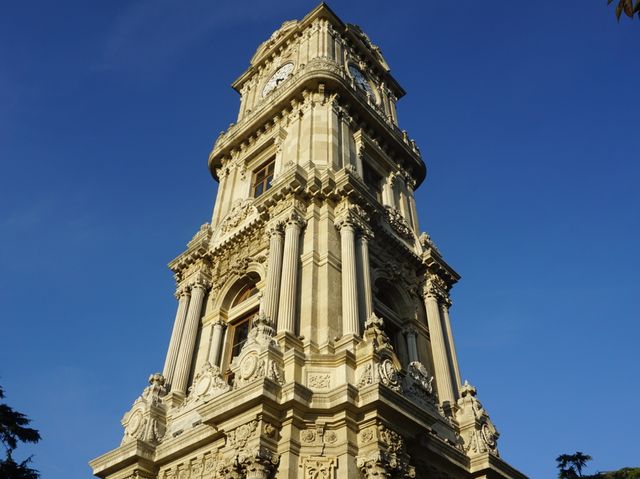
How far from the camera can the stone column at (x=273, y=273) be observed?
17734 mm

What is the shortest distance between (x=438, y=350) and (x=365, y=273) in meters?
4.27

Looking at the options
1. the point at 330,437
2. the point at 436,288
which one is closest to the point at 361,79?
the point at 436,288

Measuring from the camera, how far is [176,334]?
2175cm

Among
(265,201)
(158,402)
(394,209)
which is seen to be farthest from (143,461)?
(394,209)

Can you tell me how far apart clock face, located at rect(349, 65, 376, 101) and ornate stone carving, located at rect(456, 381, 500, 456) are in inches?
643

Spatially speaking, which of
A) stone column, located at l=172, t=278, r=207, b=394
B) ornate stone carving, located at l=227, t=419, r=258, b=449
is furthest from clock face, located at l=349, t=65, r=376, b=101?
ornate stone carving, located at l=227, t=419, r=258, b=449

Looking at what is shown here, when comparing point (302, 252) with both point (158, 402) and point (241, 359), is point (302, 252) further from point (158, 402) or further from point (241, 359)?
point (158, 402)

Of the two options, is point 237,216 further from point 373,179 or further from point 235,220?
point 373,179

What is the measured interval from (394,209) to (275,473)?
44.7 ft

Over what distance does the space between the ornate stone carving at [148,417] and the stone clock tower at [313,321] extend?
6cm

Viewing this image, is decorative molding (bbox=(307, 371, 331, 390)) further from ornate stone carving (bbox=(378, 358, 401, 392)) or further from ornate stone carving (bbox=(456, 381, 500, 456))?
ornate stone carving (bbox=(456, 381, 500, 456))

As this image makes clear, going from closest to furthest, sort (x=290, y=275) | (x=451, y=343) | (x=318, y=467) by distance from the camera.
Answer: (x=318, y=467)
(x=290, y=275)
(x=451, y=343)

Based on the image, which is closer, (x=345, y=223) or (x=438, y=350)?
(x=345, y=223)

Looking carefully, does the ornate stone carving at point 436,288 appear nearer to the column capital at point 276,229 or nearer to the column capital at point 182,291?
the column capital at point 276,229
